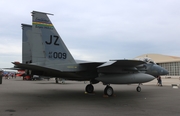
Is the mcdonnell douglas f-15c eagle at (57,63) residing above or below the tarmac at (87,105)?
above

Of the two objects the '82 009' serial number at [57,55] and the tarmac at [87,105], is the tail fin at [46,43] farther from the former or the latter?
the tarmac at [87,105]

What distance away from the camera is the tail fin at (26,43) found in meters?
12.7

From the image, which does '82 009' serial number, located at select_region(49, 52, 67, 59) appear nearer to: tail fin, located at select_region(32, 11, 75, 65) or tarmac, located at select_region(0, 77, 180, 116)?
tail fin, located at select_region(32, 11, 75, 65)

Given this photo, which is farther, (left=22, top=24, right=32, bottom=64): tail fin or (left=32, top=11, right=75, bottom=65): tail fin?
(left=22, top=24, right=32, bottom=64): tail fin

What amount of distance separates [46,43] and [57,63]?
1291 millimetres

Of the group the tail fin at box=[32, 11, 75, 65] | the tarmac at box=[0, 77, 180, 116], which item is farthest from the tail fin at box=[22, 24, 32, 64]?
the tail fin at box=[32, 11, 75, 65]

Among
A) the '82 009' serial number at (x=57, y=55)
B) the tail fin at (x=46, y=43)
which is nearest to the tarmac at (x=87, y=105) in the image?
the tail fin at (x=46, y=43)

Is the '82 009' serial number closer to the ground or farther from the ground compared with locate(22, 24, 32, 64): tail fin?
closer to the ground

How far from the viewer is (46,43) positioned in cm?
1040

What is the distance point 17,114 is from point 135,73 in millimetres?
7813

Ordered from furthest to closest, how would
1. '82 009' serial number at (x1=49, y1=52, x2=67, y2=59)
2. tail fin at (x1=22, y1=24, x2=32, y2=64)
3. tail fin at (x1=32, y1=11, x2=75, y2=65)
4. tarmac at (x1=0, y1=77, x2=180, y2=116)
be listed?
tail fin at (x1=22, y1=24, x2=32, y2=64), '82 009' serial number at (x1=49, y1=52, x2=67, y2=59), tail fin at (x1=32, y1=11, x2=75, y2=65), tarmac at (x1=0, y1=77, x2=180, y2=116)

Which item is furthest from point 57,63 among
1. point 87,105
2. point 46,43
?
point 87,105

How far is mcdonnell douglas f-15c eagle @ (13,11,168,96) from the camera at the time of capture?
32.9 ft

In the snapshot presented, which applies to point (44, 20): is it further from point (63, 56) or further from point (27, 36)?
point (27, 36)
